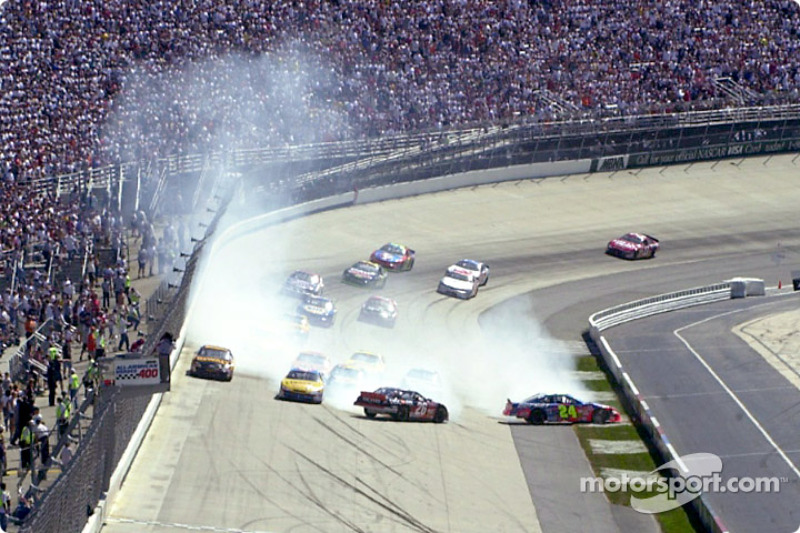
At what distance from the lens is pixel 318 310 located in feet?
160

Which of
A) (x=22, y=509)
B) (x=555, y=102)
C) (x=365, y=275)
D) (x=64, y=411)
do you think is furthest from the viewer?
(x=555, y=102)

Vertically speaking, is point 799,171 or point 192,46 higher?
point 192,46

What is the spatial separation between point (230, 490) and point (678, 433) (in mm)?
13373

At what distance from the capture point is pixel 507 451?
130 ft

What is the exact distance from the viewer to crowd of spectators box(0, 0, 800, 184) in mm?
56250

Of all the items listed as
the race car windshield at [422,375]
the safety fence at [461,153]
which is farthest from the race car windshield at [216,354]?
the race car windshield at [422,375]

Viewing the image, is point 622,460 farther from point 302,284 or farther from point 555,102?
point 555,102

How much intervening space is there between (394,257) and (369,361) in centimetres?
1257

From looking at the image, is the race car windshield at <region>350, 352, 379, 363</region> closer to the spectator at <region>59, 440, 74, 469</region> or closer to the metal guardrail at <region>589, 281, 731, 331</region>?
the metal guardrail at <region>589, 281, 731, 331</region>

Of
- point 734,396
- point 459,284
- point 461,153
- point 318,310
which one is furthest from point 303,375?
point 461,153

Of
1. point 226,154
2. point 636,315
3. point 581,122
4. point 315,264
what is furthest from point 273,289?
point 581,122

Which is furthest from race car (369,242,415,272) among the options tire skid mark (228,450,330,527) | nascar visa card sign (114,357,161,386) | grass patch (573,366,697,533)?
nascar visa card sign (114,357,161,386)

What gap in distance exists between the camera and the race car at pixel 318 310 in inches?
1914

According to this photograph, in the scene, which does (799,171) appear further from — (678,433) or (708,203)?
(678,433)
